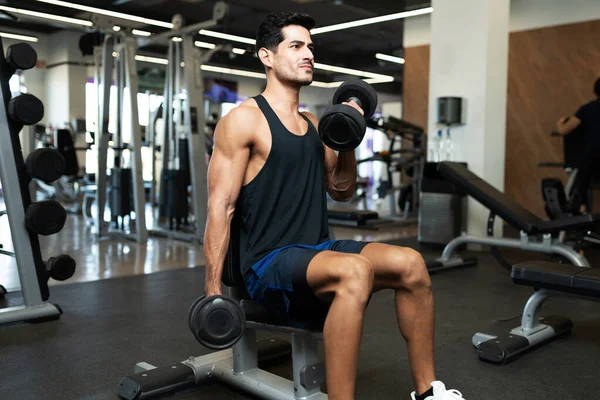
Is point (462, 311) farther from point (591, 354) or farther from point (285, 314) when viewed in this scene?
point (285, 314)

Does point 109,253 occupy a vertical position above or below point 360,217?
below

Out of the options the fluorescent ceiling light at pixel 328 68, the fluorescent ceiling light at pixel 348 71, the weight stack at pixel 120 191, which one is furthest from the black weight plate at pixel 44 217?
the fluorescent ceiling light at pixel 348 71

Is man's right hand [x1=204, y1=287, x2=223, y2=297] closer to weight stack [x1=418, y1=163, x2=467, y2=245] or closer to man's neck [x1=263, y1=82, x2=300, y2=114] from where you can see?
man's neck [x1=263, y1=82, x2=300, y2=114]

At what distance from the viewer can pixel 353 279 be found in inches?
54.3

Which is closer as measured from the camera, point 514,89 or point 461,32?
point 461,32

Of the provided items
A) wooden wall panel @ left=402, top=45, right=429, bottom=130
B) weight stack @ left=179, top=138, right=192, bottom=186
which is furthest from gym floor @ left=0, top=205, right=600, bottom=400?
wooden wall panel @ left=402, top=45, right=429, bottom=130

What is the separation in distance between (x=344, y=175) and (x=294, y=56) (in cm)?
40

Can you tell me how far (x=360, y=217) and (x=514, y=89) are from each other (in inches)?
165

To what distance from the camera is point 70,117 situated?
398 inches

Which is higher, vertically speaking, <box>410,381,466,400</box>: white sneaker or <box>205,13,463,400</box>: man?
<box>205,13,463,400</box>: man

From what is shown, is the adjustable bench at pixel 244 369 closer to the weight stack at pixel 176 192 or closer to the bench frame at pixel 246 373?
the bench frame at pixel 246 373

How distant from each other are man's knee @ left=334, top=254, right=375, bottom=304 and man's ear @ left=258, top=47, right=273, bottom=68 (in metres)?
0.63

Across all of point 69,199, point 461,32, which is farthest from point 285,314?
point 69,199

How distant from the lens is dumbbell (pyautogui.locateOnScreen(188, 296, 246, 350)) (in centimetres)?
139
